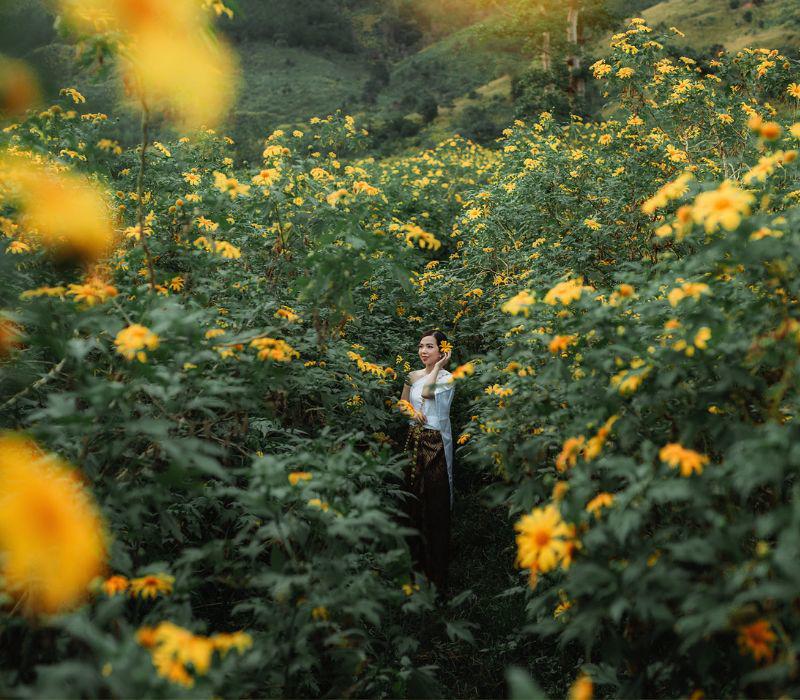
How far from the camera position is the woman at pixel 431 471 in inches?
160

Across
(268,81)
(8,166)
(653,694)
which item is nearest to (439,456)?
(653,694)

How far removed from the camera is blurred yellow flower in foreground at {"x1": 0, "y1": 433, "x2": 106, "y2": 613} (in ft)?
6.10

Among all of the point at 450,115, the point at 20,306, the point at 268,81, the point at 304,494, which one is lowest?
the point at 304,494

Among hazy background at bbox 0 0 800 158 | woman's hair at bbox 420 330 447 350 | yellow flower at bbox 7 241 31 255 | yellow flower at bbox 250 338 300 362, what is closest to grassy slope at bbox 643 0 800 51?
hazy background at bbox 0 0 800 158

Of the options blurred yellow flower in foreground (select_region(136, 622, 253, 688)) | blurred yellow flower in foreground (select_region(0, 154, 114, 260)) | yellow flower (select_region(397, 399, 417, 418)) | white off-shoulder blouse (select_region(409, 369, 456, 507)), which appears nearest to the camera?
blurred yellow flower in foreground (select_region(136, 622, 253, 688))

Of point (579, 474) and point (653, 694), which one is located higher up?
point (579, 474)

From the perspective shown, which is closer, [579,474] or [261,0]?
[579,474]

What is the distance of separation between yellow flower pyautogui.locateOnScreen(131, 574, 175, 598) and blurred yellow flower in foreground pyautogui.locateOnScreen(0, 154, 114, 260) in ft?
6.98

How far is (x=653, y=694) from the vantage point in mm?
2195

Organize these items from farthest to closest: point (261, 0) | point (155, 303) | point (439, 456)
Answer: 1. point (261, 0)
2. point (439, 456)
3. point (155, 303)

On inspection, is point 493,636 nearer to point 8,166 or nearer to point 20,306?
point 20,306

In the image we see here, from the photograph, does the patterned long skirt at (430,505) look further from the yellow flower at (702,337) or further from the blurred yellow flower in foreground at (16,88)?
the blurred yellow flower in foreground at (16,88)

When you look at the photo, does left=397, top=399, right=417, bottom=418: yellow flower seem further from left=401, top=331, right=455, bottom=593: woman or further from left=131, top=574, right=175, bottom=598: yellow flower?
left=131, top=574, right=175, bottom=598: yellow flower

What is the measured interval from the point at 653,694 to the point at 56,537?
7.06ft
